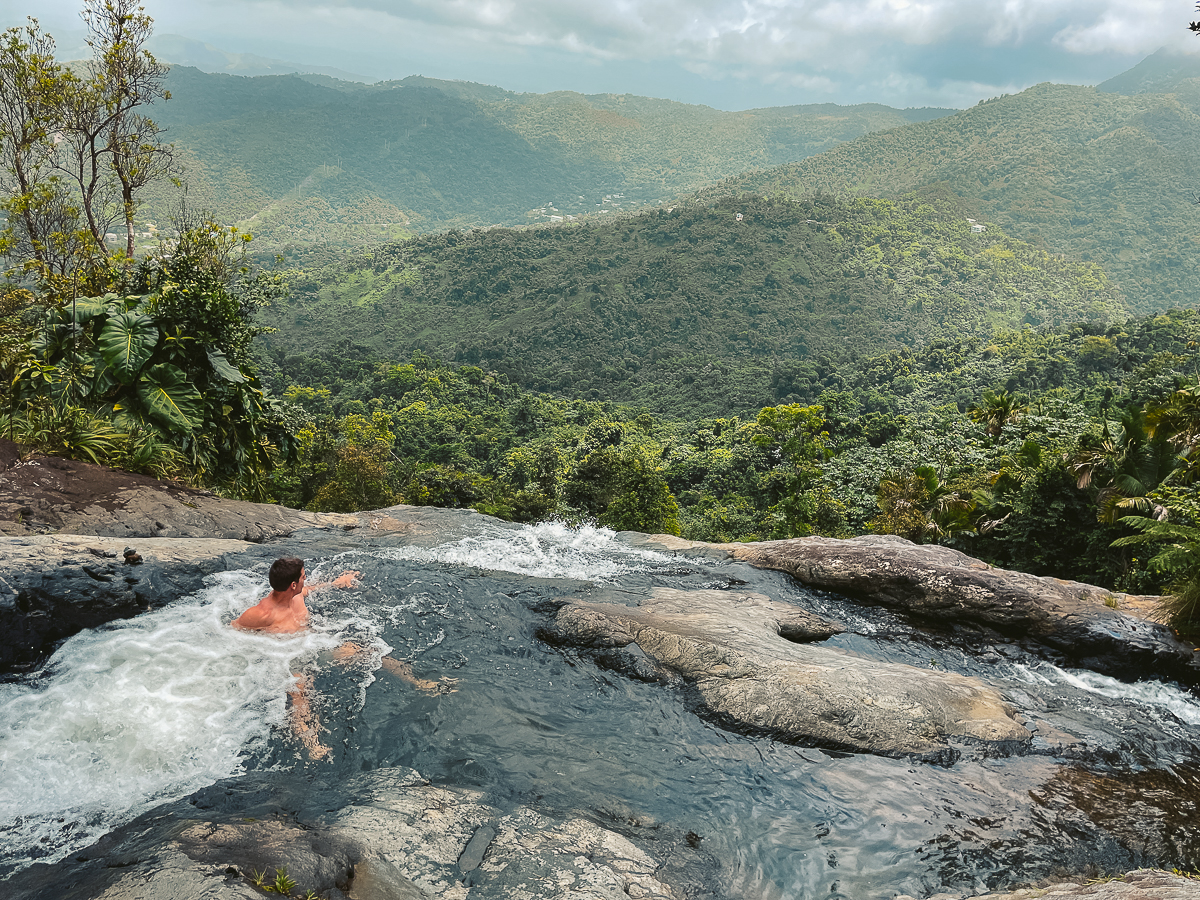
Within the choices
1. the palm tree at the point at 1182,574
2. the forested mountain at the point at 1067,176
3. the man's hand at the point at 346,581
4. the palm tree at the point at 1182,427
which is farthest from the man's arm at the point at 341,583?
the forested mountain at the point at 1067,176

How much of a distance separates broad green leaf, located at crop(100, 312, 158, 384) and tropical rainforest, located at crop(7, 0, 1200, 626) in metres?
0.04

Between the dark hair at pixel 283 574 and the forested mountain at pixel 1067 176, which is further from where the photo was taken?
the forested mountain at pixel 1067 176

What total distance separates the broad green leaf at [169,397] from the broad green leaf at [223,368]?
1.59 ft

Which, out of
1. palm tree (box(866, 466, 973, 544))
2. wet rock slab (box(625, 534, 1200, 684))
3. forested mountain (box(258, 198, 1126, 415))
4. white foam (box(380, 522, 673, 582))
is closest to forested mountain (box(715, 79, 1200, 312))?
forested mountain (box(258, 198, 1126, 415))

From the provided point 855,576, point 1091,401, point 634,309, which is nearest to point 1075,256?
point 634,309

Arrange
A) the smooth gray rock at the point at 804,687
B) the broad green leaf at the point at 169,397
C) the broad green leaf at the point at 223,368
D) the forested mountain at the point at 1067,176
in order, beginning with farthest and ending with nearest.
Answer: the forested mountain at the point at 1067,176, the broad green leaf at the point at 223,368, the broad green leaf at the point at 169,397, the smooth gray rock at the point at 804,687

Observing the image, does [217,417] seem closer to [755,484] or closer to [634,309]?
[755,484]

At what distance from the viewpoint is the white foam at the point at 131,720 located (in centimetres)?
430

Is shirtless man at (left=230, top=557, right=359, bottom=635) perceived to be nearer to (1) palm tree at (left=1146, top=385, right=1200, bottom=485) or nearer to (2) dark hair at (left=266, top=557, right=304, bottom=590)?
(2) dark hair at (left=266, top=557, right=304, bottom=590)

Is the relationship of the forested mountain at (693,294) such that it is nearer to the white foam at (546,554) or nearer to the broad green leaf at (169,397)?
the white foam at (546,554)

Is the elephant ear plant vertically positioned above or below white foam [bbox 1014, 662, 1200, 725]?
above

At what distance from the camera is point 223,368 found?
422 inches

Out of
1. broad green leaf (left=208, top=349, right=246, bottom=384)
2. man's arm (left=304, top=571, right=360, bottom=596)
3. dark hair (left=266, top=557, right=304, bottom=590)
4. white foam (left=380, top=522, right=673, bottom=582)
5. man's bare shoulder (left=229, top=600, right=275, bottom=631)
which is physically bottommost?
white foam (left=380, top=522, right=673, bottom=582)

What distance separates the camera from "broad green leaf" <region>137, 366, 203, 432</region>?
1005cm
